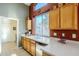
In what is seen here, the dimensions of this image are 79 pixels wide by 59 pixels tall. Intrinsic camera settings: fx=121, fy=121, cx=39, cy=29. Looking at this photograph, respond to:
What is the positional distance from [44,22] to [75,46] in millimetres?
809

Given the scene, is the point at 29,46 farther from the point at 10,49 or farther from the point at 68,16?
the point at 68,16

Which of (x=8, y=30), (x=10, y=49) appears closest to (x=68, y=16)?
(x=8, y=30)

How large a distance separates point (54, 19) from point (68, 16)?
0.45 metres

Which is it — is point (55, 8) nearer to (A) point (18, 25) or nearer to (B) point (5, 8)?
(A) point (18, 25)

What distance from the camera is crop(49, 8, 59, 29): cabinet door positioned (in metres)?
2.46

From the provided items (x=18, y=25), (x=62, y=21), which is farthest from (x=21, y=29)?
(x=62, y=21)

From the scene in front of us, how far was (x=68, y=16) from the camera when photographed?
2135mm

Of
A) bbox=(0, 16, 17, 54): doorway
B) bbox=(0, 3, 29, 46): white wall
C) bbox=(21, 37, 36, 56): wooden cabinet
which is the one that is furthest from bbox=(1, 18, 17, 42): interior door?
bbox=(21, 37, 36, 56): wooden cabinet

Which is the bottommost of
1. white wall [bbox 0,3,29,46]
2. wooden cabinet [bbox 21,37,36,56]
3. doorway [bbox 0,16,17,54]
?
wooden cabinet [bbox 21,37,36,56]

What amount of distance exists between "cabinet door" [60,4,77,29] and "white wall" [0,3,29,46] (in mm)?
700

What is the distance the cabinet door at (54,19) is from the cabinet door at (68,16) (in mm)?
162

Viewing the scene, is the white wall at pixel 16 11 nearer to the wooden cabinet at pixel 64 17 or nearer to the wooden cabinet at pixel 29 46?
the wooden cabinet at pixel 29 46

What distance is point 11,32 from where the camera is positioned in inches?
87.0

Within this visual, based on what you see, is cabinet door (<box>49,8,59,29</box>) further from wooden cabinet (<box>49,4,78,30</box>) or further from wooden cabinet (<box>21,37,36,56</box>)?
wooden cabinet (<box>21,37,36,56</box>)
